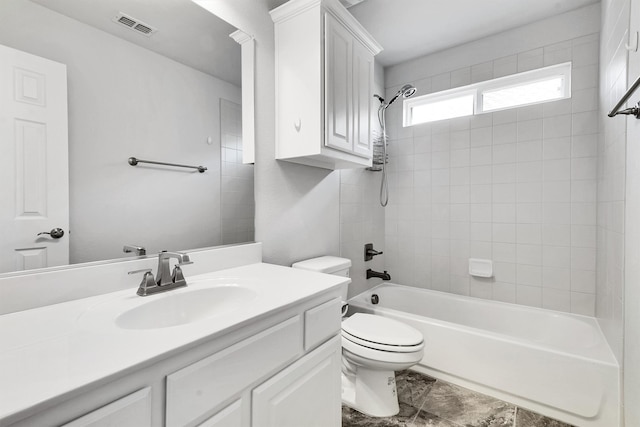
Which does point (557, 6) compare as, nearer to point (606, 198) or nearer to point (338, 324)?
point (606, 198)

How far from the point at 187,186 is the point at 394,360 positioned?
4.27 feet

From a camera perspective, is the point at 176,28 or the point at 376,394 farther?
the point at 376,394

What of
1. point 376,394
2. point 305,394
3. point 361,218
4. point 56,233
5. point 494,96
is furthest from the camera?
point 361,218

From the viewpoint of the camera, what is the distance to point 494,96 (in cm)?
239

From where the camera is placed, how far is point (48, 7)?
88cm

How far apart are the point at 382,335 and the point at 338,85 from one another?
1.39 m

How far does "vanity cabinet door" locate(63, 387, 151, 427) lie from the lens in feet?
1.68

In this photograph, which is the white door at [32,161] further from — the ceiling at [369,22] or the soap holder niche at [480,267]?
the soap holder niche at [480,267]

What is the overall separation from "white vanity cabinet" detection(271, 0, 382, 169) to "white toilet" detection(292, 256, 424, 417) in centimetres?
72

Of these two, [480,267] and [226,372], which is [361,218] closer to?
[480,267]

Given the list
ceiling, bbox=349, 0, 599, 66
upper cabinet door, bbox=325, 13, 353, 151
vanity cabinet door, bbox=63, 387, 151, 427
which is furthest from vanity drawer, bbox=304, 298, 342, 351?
ceiling, bbox=349, 0, 599, 66

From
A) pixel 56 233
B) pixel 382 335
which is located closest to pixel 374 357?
pixel 382 335

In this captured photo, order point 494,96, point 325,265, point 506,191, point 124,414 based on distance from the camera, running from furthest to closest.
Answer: point 494,96
point 506,191
point 325,265
point 124,414

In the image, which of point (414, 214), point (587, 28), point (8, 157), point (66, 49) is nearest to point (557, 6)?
point (587, 28)
